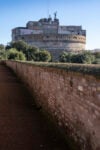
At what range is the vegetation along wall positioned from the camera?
3.90 m

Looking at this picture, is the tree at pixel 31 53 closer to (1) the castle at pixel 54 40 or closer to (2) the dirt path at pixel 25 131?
(1) the castle at pixel 54 40

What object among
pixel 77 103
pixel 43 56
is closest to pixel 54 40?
pixel 43 56

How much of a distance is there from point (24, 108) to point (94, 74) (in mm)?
5119

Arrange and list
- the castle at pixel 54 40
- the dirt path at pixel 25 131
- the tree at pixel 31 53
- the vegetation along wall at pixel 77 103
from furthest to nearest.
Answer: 1. the castle at pixel 54 40
2. the tree at pixel 31 53
3. the dirt path at pixel 25 131
4. the vegetation along wall at pixel 77 103

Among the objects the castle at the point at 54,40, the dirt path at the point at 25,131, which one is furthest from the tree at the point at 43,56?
the dirt path at the point at 25,131

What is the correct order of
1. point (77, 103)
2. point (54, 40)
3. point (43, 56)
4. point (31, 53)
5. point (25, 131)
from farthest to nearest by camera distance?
point (54, 40) → point (31, 53) → point (43, 56) → point (25, 131) → point (77, 103)

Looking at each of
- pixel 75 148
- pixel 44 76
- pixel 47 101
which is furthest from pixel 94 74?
pixel 44 76

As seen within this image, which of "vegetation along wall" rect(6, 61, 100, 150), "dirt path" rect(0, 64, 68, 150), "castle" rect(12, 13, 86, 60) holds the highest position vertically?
"castle" rect(12, 13, 86, 60)

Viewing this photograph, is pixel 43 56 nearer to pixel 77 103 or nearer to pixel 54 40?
pixel 54 40

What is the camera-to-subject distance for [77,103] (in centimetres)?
476

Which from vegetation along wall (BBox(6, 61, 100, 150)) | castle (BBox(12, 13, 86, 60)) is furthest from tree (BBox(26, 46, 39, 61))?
vegetation along wall (BBox(6, 61, 100, 150))

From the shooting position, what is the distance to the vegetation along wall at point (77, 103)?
3.90 metres

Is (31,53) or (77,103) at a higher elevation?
(31,53)

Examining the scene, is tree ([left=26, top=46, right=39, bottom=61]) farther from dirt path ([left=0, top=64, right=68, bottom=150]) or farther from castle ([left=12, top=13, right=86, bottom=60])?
dirt path ([left=0, top=64, right=68, bottom=150])
